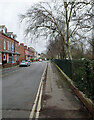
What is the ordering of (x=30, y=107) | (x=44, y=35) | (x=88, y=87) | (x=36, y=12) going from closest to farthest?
(x=30, y=107) < (x=88, y=87) < (x=36, y=12) < (x=44, y=35)

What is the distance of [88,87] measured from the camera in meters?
4.12

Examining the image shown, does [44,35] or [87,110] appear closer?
[87,110]

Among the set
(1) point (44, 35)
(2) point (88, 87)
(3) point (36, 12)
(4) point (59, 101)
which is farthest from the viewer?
(1) point (44, 35)

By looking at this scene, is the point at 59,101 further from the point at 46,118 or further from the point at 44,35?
the point at 44,35

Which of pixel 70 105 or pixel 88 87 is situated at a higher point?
pixel 88 87

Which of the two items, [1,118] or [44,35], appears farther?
[44,35]

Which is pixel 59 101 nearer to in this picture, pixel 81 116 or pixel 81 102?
pixel 81 102

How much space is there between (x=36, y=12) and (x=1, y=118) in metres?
11.8

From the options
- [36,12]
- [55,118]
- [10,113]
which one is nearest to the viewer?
[55,118]

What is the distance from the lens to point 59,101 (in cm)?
440

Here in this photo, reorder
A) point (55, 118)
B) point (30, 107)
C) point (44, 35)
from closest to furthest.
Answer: point (55, 118)
point (30, 107)
point (44, 35)

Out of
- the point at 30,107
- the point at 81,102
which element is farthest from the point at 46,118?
the point at 81,102

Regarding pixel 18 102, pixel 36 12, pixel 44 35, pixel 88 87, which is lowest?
pixel 18 102

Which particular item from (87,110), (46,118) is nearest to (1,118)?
(46,118)
